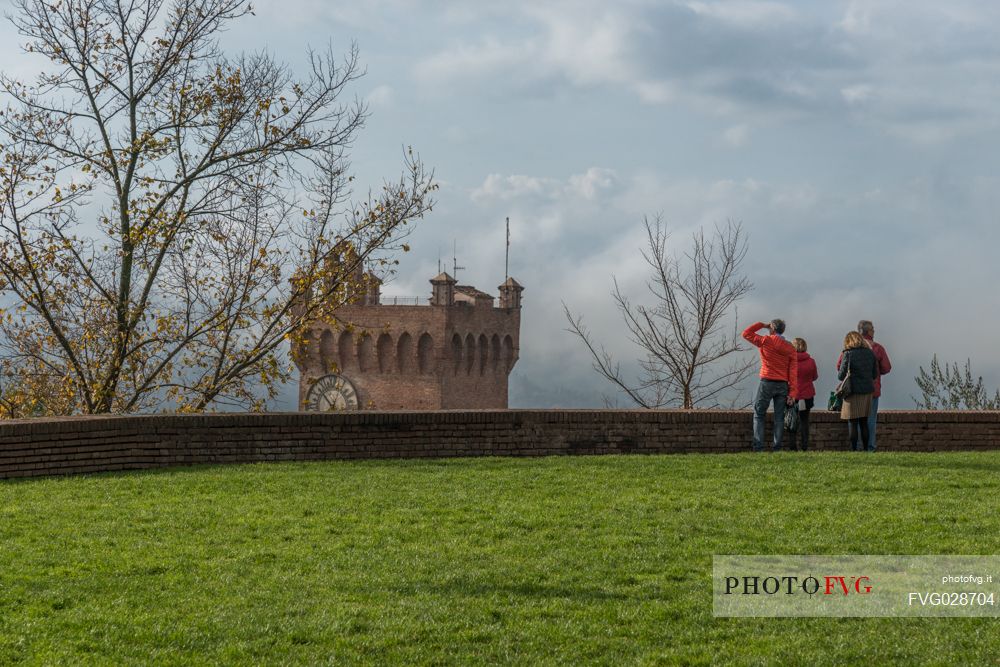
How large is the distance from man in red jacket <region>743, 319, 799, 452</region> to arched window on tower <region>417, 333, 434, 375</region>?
5067cm

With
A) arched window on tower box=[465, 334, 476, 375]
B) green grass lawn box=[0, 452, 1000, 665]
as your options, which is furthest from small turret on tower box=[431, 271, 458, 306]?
green grass lawn box=[0, 452, 1000, 665]

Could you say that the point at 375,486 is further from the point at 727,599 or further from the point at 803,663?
the point at 803,663

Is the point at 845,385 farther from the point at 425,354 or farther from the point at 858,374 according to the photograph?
the point at 425,354

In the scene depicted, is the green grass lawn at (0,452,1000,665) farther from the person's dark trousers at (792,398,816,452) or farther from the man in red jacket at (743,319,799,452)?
the person's dark trousers at (792,398,816,452)

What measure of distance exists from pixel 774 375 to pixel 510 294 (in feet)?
173

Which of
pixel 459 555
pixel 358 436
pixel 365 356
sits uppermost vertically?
pixel 365 356

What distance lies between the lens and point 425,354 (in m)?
64.6

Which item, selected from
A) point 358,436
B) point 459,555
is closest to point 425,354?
point 358,436

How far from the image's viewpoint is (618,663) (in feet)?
18.7

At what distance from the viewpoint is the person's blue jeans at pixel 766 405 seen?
13.7 metres

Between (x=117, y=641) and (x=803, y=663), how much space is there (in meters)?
3.70

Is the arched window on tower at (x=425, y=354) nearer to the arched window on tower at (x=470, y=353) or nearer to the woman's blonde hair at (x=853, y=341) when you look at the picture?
the arched window on tower at (x=470, y=353)

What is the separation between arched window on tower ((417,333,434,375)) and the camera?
6423 centimetres

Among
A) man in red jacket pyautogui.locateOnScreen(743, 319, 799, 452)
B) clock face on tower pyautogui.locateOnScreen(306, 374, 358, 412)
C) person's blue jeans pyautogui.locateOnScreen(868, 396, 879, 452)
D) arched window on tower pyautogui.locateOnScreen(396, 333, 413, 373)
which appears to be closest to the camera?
man in red jacket pyautogui.locateOnScreen(743, 319, 799, 452)
